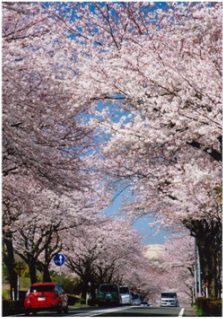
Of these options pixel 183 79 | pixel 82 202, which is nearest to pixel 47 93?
pixel 183 79

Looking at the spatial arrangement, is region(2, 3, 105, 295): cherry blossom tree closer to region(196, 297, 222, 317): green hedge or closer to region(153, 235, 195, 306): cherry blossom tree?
region(196, 297, 222, 317): green hedge

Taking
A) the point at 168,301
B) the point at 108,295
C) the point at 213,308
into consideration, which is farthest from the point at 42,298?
the point at 168,301

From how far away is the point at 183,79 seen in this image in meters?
12.1

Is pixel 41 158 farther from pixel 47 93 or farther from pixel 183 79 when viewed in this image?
pixel 183 79

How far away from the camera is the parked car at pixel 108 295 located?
3572 cm

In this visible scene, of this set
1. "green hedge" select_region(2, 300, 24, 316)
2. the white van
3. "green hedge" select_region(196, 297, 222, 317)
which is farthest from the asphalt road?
the white van

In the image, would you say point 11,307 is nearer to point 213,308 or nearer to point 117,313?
point 117,313

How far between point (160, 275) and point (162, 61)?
86580 mm

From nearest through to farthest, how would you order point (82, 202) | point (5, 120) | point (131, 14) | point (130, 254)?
point (5, 120) → point (131, 14) → point (82, 202) → point (130, 254)

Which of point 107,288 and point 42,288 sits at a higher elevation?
point 42,288

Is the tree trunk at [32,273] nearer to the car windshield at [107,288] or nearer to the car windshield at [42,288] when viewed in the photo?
the car windshield at [107,288]

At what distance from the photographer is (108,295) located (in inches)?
1406

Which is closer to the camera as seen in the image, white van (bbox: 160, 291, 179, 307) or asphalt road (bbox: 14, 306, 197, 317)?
asphalt road (bbox: 14, 306, 197, 317)

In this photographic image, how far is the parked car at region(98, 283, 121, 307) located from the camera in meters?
35.7
